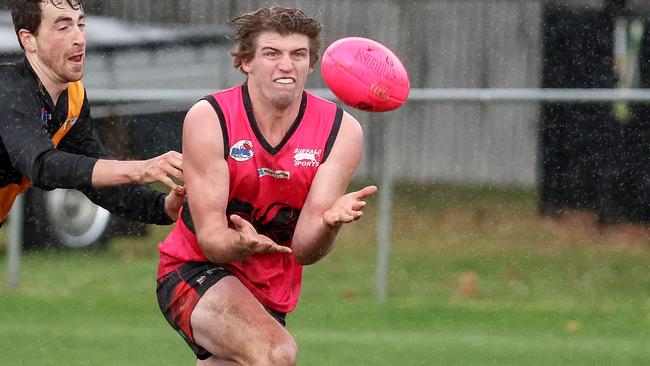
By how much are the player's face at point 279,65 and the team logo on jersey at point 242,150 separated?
8.2 inches

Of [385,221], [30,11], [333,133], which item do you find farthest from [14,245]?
[333,133]

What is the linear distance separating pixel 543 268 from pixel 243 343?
516 centimetres

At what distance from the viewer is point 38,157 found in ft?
16.9

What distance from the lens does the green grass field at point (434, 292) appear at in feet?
28.1

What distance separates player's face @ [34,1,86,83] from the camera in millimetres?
5535

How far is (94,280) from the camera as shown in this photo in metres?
10.2

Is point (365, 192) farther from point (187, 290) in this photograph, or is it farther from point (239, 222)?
point (187, 290)

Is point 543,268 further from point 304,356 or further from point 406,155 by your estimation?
point 304,356

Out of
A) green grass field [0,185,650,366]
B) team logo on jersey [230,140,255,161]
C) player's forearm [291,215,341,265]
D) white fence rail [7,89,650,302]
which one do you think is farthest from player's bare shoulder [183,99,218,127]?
white fence rail [7,89,650,302]

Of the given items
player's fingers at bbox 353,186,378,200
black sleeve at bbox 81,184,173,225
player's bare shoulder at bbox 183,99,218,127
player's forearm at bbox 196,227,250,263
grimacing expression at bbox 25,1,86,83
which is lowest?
player's forearm at bbox 196,227,250,263

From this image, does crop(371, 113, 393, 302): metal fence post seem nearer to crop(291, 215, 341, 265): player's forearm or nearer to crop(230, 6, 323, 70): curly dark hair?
crop(230, 6, 323, 70): curly dark hair

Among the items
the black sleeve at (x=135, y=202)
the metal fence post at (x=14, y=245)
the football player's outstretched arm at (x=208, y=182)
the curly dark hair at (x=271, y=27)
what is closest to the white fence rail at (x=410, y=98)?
the metal fence post at (x=14, y=245)

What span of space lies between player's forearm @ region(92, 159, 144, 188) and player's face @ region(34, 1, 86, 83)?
0.62 meters

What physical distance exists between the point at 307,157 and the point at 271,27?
1.79 feet
